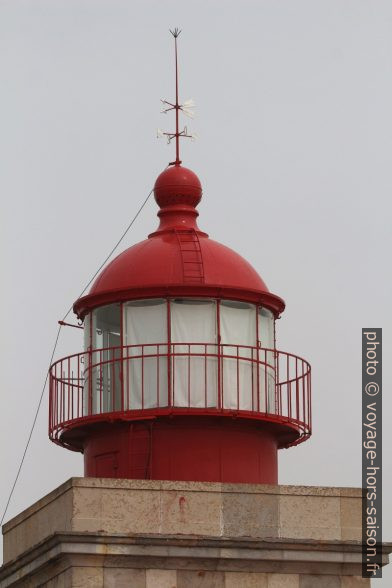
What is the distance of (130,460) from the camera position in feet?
61.5

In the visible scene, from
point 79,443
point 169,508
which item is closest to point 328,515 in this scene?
point 169,508

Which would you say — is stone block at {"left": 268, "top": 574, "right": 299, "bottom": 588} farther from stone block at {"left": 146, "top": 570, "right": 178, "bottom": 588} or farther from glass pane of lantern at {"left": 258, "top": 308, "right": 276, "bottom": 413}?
glass pane of lantern at {"left": 258, "top": 308, "right": 276, "bottom": 413}

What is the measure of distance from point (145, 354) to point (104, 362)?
1.69 ft

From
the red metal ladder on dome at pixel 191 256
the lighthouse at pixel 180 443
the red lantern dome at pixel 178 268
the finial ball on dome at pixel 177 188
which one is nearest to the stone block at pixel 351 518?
the lighthouse at pixel 180 443

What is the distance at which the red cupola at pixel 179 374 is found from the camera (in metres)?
18.7

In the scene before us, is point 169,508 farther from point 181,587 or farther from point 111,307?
point 111,307

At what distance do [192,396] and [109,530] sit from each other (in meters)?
1.78

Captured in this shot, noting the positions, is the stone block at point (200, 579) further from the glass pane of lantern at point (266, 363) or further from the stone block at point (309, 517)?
the glass pane of lantern at point (266, 363)

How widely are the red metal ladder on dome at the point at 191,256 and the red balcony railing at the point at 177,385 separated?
74cm

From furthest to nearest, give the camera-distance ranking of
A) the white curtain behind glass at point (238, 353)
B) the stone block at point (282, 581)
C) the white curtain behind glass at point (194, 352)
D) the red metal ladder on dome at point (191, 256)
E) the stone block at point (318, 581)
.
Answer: the red metal ladder on dome at point (191, 256)
the white curtain behind glass at point (238, 353)
the white curtain behind glass at point (194, 352)
the stone block at point (318, 581)
the stone block at point (282, 581)

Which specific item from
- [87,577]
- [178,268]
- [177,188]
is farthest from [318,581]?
[177,188]

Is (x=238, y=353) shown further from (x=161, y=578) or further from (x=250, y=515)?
(x=161, y=578)

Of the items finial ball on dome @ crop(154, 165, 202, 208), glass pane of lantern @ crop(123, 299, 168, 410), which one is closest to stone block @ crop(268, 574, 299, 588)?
glass pane of lantern @ crop(123, 299, 168, 410)

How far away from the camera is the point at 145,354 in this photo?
18844 mm
